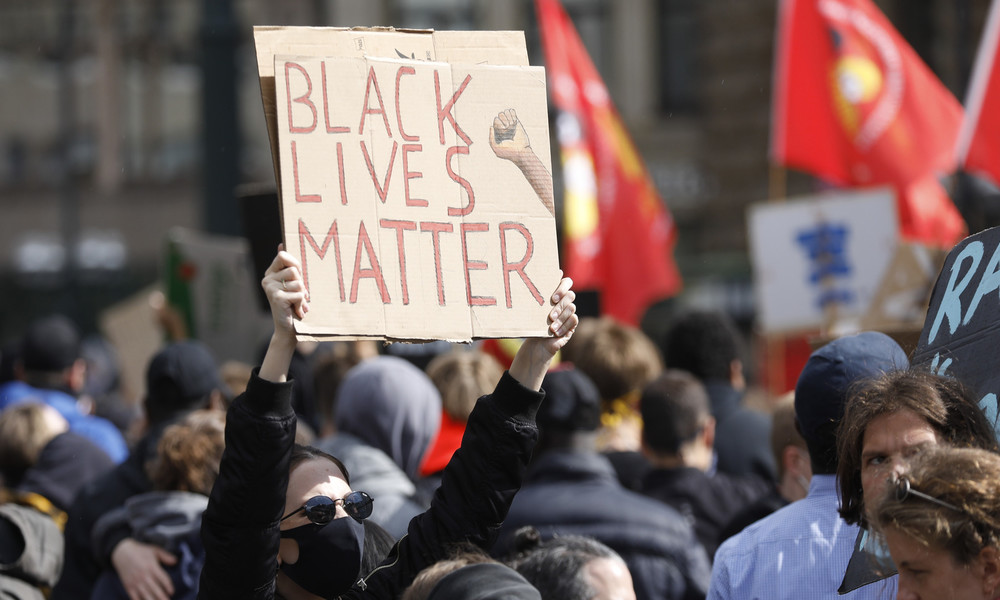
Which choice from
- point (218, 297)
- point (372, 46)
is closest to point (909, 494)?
point (372, 46)

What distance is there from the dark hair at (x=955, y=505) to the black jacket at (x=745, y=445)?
269 centimetres

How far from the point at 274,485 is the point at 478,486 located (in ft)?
1.52

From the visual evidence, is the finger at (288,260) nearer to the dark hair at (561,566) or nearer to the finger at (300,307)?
the finger at (300,307)

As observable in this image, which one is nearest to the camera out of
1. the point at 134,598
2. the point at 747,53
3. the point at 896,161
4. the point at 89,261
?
the point at 134,598

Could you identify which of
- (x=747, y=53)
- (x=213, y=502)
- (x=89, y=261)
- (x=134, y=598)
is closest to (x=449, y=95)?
(x=213, y=502)

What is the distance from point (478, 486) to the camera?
266 centimetres

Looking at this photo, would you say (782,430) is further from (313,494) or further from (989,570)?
(989,570)

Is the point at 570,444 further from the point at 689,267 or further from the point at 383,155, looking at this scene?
the point at 689,267

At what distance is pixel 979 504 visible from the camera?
6.07 feet

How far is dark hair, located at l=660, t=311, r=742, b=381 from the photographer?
5.32 metres

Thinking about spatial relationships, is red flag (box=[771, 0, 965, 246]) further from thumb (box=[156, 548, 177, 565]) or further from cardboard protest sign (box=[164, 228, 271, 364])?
thumb (box=[156, 548, 177, 565])

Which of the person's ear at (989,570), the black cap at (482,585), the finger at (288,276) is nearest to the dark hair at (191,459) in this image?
the finger at (288,276)

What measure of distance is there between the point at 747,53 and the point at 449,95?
1585cm

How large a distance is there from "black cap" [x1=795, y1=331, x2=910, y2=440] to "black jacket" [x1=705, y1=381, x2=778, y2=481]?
1850 millimetres
